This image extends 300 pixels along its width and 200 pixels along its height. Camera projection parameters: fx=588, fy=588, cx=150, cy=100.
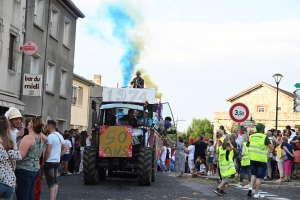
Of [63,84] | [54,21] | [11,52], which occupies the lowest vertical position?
[63,84]

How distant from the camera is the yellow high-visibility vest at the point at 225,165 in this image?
15730mm

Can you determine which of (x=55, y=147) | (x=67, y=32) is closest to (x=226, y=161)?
(x=55, y=147)

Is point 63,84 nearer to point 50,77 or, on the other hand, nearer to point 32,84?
point 50,77

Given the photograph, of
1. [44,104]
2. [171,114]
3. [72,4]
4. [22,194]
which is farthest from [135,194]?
[72,4]

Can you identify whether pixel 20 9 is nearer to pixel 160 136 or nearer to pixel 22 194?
pixel 160 136

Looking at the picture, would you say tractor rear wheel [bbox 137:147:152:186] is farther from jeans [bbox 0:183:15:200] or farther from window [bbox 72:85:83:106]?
window [bbox 72:85:83:106]

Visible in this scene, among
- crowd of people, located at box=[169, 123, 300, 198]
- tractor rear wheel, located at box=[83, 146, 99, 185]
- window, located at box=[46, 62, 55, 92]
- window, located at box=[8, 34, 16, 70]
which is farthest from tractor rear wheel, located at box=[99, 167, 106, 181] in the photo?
window, located at box=[46, 62, 55, 92]

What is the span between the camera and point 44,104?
31.7 metres

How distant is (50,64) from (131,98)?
1464 cm

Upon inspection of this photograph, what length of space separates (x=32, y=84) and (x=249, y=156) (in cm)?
1310

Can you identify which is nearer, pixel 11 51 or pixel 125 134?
pixel 125 134

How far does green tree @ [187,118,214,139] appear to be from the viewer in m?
103

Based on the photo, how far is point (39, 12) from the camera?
30.8m

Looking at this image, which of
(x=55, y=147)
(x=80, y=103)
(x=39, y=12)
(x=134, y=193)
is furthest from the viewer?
(x=80, y=103)
